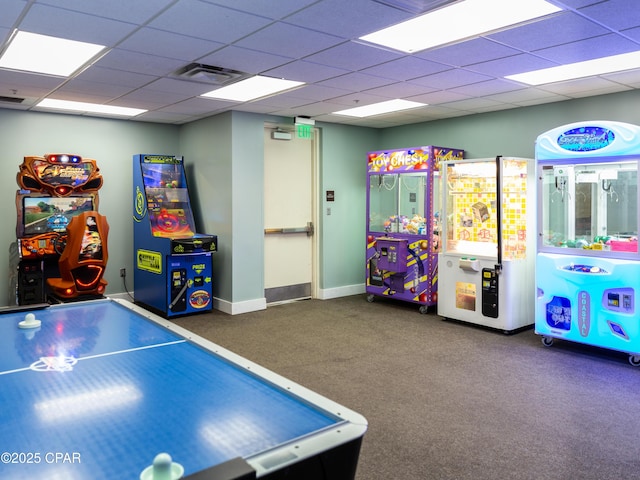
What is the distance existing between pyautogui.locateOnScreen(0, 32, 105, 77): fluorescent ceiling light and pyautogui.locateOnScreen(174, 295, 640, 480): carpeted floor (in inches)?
111

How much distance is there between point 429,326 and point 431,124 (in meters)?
2.90

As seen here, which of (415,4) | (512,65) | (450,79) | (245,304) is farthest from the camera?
(245,304)

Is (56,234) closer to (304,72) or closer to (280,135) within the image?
(280,135)

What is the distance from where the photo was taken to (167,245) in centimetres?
590

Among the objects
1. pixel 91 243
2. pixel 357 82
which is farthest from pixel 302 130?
pixel 91 243

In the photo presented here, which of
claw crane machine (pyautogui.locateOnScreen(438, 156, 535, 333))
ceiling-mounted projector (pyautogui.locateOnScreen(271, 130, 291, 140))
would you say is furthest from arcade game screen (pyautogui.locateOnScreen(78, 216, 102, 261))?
claw crane machine (pyautogui.locateOnScreen(438, 156, 535, 333))

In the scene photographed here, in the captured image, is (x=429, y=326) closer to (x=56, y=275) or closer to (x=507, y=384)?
(x=507, y=384)

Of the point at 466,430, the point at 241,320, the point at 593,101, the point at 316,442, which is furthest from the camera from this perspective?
the point at 241,320

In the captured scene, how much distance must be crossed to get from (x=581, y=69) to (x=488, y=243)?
81.3 inches

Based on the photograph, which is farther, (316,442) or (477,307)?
(477,307)

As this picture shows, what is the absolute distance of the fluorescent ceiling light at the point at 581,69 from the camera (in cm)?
404

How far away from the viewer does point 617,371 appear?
13.6 ft

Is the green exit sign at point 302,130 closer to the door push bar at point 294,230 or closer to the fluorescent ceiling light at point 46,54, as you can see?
the door push bar at point 294,230

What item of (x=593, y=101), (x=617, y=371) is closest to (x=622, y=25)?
(x=593, y=101)
